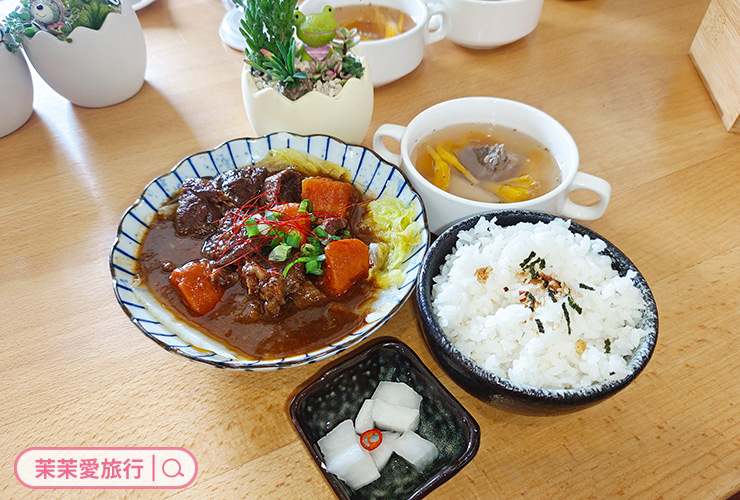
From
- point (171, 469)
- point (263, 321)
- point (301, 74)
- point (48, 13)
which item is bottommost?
point (171, 469)

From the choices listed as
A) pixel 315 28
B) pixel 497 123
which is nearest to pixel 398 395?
pixel 497 123

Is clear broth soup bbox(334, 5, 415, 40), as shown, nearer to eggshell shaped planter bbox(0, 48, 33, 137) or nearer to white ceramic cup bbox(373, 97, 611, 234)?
white ceramic cup bbox(373, 97, 611, 234)

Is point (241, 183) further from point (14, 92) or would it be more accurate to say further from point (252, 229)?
point (14, 92)

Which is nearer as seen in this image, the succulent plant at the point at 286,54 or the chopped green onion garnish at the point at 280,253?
the chopped green onion garnish at the point at 280,253

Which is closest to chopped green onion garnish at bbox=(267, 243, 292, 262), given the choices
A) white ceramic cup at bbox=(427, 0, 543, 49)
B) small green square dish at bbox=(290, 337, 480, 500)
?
small green square dish at bbox=(290, 337, 480, 500)

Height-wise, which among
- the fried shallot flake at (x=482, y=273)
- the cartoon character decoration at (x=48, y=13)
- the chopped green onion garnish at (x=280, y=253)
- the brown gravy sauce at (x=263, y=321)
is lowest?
the brown gravy sauce at (x=263, y=321)

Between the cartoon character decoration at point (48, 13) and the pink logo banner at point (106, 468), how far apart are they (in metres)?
1.40

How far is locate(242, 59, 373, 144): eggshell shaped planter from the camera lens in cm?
164

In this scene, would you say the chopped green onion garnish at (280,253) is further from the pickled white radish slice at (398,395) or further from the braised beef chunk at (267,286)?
the pickled white radish slice at (398,395)

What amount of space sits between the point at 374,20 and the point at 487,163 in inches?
35.8

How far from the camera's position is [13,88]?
192cm

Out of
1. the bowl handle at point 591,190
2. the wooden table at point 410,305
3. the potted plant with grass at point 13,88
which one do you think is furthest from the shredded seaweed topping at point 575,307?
the potted plant with grass at point 13,88

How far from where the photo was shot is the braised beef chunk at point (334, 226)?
1479 millimetres

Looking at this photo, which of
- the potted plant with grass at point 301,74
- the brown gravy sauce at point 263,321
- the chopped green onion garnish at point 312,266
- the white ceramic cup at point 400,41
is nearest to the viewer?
the brown gravy sauce at point 263,321
